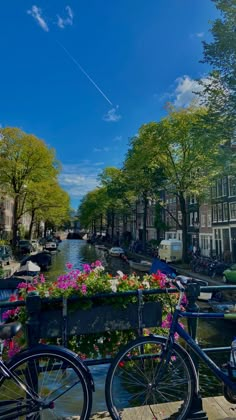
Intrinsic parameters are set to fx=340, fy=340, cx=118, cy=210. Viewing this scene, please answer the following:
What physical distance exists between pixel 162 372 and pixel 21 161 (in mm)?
38184

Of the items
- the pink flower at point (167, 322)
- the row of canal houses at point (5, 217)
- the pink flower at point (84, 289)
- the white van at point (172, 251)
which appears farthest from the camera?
the row of canal houses at point (5, 217)

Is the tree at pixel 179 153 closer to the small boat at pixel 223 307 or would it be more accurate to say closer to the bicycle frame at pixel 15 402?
the small boat at pixel 223 307

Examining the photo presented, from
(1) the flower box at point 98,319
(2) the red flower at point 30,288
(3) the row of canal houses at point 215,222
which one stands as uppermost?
(3) the row of canal houses at point 215,222

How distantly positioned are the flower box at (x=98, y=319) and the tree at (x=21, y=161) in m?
36.6

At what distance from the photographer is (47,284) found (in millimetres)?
3766

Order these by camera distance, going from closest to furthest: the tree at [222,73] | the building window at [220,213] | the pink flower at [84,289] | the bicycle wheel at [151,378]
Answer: the bicycle wheel at [151,378], the pink flower at [84,289], the tree at [222,73], the building window at [220,213]

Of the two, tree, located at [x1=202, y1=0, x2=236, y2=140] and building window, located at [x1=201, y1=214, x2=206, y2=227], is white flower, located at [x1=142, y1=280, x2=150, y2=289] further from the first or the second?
building window, located at [x1=201, y1=214, x2=206, y2=227]

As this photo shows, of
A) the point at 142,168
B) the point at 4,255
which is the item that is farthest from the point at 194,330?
the point at 142,168

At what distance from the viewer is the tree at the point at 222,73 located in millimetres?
17078

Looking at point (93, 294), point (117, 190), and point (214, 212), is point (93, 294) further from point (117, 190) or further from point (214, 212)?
point (117, 190)

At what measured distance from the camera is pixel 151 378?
3219 mm

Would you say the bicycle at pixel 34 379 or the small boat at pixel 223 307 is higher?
the bicycle at pixel 34 379

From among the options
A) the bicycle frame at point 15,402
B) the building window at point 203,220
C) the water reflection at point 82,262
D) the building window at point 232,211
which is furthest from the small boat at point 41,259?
the bicycle frame at point 15,402

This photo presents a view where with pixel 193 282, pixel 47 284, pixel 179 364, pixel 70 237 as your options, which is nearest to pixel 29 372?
pixel 47 284
